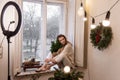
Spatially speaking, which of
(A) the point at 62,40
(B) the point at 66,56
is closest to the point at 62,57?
(B) the point at 66,56

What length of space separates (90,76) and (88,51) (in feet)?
1.69

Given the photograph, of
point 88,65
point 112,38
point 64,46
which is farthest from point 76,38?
point 112,38

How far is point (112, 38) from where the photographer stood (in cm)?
318

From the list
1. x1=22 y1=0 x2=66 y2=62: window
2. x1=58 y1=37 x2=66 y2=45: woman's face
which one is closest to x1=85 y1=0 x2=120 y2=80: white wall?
x1=58 y1=37 x2=66 y2=45: woman's face

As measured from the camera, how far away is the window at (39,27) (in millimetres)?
3664

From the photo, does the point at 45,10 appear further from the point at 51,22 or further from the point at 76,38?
the point at 76,38

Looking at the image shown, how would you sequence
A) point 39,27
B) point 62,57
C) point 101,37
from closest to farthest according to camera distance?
point 101,37
point 62,57
point 39,27

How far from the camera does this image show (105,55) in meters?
3.36

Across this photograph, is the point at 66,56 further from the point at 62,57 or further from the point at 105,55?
the point at 105,55

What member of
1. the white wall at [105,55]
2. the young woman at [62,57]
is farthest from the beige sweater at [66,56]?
the white wall at [105,55]

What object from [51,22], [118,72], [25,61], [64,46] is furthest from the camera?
[51,22]

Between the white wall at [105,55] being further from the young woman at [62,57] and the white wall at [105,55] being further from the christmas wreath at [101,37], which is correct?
the young woman at [62,57]

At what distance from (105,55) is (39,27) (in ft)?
4.71

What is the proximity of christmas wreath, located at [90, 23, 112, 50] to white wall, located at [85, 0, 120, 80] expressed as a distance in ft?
0.26
